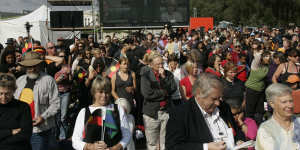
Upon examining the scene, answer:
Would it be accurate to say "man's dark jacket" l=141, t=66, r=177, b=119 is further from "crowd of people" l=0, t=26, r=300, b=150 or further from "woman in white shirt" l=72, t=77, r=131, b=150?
"woman in white shirt" l=72, t=77, r=131, b=150

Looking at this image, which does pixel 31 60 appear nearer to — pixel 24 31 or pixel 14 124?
pixel 14 124

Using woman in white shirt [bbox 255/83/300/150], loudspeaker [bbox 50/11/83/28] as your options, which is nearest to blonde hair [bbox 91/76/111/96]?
woman in white shirt [bbox 255/83/300/150]

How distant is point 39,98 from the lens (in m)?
4.74

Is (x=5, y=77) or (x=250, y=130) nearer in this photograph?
(x=5, y=77)

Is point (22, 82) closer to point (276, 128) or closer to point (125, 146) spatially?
point (125, 146)

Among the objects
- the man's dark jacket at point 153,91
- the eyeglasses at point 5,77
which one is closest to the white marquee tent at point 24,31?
the man's dark jacket at point 153,91

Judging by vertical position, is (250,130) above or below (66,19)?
below

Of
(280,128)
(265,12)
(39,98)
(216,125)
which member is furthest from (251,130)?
(265,12)

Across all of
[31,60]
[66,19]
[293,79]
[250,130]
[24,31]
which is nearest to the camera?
[250,130]

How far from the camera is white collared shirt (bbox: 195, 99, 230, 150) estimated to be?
10.6 feet

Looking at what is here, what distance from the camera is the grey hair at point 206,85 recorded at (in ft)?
10.3

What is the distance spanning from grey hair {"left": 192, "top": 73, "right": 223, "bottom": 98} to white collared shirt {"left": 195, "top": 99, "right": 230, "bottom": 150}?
0.45ft

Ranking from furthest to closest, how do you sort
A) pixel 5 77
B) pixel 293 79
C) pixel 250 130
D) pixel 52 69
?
pixel 293 79 → pixel 52 69 → pixel 250 130 → pixel 5 77

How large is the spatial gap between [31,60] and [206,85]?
273cm
